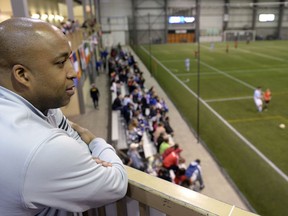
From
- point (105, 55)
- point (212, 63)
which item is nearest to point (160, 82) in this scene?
point (212, 63)

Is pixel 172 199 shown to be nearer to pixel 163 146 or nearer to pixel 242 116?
pixel 163 146

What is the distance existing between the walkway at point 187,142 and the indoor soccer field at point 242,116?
13.0 inches

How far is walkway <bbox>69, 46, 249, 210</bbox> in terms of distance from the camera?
24.1 feet

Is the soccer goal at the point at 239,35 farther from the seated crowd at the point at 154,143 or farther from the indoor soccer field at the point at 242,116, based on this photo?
the seated crowd at the point at 154,143

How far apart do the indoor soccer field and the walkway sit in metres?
0.33

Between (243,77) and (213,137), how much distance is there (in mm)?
11344

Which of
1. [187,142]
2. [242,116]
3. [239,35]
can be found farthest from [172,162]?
[239,35]

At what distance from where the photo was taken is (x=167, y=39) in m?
49.2

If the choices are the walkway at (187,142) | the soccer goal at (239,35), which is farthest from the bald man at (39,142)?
the soccer goal at (239,35)

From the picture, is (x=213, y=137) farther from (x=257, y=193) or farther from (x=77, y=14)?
(x=77, y=14)

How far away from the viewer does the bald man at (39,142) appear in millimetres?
1053

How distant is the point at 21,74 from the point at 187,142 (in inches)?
388

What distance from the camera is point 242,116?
1276 cm

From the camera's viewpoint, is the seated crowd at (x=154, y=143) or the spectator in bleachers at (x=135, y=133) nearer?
the seated crowd at (x=154, y=143)
